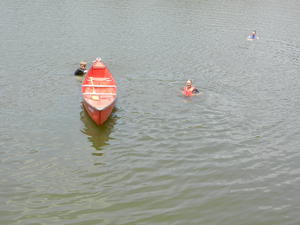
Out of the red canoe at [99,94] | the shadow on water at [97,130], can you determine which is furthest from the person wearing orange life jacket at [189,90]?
the shadow on water at [97,130]

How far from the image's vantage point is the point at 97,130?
16.6 meters

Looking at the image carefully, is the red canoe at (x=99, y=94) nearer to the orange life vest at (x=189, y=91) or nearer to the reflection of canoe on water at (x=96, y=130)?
the reflection of canoe on water at (x=96, y=130)

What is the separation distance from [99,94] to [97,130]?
234 centimetres

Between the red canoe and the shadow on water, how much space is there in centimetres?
31

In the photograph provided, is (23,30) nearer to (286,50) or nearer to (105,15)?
(105,15)

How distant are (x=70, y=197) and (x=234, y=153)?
7.22 meters

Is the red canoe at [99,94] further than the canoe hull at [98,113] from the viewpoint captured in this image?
Yes

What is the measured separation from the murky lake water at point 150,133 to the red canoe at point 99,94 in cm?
66

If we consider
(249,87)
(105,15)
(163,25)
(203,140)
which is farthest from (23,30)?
(203,140)

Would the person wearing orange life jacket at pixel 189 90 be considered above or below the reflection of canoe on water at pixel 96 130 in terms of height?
Answer: above

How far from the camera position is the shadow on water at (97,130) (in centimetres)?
1556

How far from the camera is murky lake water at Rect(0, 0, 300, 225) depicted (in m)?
11.9

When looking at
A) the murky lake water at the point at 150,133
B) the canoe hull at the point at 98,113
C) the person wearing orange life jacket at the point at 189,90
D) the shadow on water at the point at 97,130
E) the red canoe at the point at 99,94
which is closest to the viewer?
the murky lake water at the point at 150,133

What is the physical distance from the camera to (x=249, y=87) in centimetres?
2319
